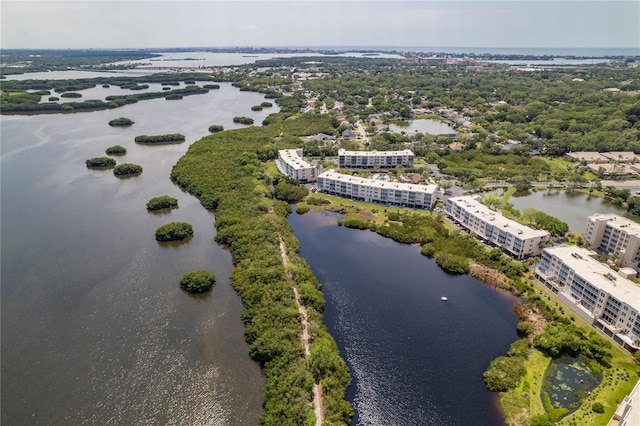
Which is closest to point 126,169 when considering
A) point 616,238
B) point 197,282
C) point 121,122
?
point 197,282

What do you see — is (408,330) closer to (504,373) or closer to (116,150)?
(504,373)

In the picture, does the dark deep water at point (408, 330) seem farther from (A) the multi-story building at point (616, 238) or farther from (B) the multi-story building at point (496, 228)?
(A) the multi-story building at point (616, 238)

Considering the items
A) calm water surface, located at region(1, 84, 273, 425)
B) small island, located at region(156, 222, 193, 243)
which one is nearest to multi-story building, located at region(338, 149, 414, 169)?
calm water surface, located at region(1, 84, 273, 425)

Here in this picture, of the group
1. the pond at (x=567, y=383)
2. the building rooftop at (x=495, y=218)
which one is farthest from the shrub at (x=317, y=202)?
the pond at (x=567, y=383)

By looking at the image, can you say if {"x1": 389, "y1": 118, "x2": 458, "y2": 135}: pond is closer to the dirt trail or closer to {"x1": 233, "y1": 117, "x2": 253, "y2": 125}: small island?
{"x1": 233, "y1": 117, "x2": 253, "y2": 125}: small island

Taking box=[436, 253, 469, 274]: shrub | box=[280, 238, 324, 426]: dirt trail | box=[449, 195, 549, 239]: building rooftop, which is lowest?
box=[436, 253, 469, 274]: shrub

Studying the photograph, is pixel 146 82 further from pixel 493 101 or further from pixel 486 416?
pixel 486 416
